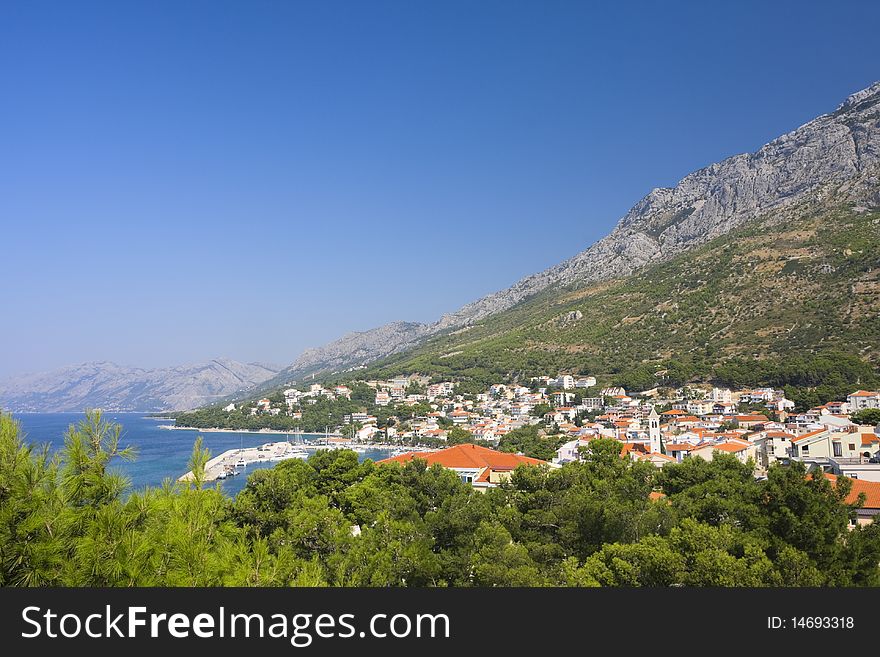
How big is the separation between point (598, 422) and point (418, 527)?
1535 inches

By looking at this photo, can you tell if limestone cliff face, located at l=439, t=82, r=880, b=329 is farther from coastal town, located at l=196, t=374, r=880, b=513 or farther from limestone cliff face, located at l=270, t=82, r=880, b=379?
coastal town, located at l=196, t=374, r=880, b=513

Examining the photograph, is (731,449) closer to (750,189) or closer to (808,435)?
(808,435)

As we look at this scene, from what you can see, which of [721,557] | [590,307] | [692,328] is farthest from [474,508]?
[590,307]

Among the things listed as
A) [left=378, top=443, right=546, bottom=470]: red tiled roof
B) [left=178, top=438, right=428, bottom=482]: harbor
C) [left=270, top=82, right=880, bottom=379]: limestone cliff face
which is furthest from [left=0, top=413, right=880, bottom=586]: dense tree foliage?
[left=270, top=82, right=880, bottom=379]: limestone cliff face

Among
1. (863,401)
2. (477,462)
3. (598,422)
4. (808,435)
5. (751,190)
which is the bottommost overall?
(598,422)

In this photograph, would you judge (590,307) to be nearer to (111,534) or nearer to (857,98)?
(857,98)

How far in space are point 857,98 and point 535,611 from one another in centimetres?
11645

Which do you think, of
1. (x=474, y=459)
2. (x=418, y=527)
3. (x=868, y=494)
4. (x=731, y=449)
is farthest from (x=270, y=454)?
(x=868, y=494)

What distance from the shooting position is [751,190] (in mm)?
92938

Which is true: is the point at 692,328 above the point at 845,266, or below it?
below

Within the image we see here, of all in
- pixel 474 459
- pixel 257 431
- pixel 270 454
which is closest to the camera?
pixel 474 459

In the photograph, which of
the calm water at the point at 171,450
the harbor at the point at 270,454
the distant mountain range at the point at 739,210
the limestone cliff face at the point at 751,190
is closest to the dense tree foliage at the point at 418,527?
the calm water at the point at 171,450

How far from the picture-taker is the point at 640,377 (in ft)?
→ 188

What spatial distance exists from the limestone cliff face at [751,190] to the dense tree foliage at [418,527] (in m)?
71.0
